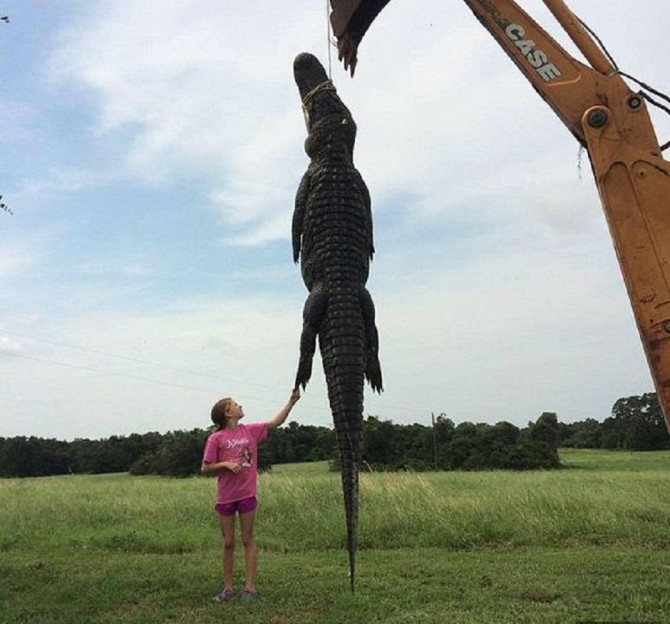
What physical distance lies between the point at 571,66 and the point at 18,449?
128ft

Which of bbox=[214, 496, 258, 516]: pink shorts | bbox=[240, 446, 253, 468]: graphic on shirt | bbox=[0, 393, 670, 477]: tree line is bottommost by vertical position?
bbox=[214, 496, 258, 516]: pink shorts

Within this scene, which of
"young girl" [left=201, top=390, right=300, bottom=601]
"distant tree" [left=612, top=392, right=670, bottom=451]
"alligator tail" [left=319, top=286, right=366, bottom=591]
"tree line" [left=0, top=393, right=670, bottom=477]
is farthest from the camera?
"distant tree" [left=612, top=392, right=670, bottom=451]

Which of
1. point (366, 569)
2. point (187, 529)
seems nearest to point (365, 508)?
point (187, 529)

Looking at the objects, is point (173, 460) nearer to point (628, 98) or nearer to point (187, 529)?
point (187, 529)

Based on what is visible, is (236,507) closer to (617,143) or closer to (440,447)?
(617,143)

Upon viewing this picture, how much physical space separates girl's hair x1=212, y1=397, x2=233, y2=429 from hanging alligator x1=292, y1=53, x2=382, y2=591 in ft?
5.08

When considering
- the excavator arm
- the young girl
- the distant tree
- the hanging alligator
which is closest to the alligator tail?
the hanging alligator

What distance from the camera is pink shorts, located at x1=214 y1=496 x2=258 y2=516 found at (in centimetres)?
560

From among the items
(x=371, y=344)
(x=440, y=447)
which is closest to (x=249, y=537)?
(x=371, y=344)

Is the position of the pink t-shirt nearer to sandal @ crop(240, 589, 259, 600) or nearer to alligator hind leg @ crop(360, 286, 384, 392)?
sandal @ crop(240, 589, 259, 600)

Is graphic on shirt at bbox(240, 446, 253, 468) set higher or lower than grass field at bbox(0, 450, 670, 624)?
higher

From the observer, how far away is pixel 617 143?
12.0ft

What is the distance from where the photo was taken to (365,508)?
1090 centimetres

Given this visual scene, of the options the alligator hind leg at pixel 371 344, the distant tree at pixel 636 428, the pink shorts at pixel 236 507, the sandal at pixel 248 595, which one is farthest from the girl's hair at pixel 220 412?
the distant tree at pixel 636 428
